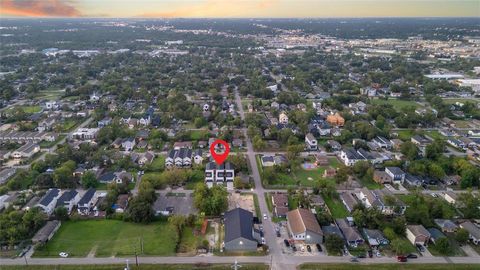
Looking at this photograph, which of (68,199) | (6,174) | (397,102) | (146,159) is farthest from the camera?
(397,102)

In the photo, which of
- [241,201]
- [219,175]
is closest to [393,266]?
[241,201]

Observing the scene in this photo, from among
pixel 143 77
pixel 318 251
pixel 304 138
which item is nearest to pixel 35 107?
pixel 143 77

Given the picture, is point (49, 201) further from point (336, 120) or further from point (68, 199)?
point (336, 120)

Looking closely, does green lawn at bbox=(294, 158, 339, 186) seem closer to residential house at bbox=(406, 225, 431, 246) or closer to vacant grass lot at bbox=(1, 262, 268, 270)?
residential house at bbox=(406, 225, 431, 246)

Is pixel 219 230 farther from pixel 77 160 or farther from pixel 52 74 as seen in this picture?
pixel 52 74

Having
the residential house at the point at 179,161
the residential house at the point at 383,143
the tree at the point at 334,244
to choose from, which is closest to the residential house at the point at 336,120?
the residential house at the point at 383,143

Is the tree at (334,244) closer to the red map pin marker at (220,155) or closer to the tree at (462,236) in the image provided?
the tree at (462,236)

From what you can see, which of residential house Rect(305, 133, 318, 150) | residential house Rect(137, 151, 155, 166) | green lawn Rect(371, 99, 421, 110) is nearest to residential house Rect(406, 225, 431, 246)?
residential house Rect(305, 133, 318, 150)
